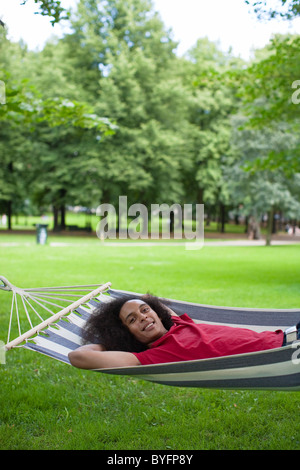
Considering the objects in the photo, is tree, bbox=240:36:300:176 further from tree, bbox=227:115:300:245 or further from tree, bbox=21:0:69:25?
tree, bbox=227:115:300:245

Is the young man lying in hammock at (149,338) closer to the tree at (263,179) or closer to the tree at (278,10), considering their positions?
the tree at (278,10)

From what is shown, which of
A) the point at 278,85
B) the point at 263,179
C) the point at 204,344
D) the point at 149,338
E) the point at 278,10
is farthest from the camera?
the point at 263,179

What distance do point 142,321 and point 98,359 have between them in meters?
0.43

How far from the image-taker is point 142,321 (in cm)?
260

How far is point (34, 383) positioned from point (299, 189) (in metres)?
17.6

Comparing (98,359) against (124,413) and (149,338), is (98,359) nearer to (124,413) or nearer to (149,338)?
(149,338)

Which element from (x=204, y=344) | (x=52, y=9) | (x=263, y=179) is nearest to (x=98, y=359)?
(x=204, y=344)

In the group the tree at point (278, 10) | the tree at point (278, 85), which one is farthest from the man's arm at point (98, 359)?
the tree at point (278, 85)

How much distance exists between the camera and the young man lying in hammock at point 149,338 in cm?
233

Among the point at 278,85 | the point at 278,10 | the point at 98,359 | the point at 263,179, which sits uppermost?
the point at 278,10

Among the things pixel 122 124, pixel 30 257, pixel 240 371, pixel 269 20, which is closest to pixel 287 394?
pixel 240 371

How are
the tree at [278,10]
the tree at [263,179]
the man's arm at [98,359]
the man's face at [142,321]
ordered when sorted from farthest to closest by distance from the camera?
the tree at [263,179] → the tree at [278,10] → the man's face at [142,321] → the man's arm at [98,359]

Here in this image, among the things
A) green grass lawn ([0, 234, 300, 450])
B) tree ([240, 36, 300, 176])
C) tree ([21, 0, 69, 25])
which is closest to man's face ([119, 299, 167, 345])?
green grass lawn ([0, 234, 300, 450])

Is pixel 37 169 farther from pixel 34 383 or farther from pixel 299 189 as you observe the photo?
pixel 34 383
